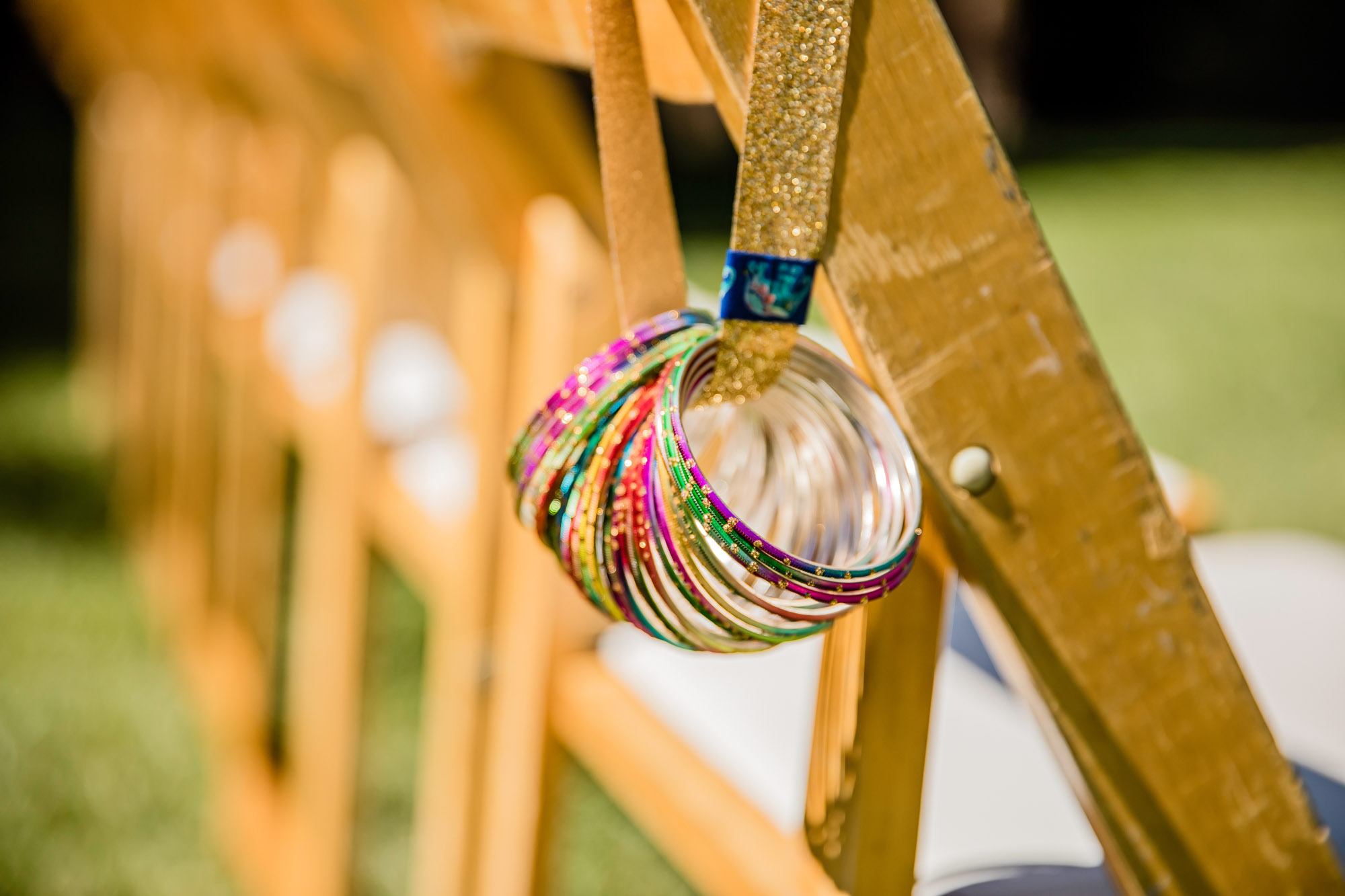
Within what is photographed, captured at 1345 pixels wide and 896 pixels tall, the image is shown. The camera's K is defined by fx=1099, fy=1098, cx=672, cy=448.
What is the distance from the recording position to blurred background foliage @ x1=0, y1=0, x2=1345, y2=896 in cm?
156

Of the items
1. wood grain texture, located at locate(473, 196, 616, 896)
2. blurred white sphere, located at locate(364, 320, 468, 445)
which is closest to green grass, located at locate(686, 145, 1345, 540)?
blurred white sphere, located at locate(364, 320, 468, 445)

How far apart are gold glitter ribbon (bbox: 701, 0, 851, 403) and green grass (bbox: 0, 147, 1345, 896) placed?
0.52 meters

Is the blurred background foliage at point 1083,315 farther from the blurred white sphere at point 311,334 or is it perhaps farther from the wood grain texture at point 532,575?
the blurred white sphere at point 311,334

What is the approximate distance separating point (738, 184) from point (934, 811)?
0.48 metres

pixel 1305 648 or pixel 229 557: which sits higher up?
pixel 1305 648

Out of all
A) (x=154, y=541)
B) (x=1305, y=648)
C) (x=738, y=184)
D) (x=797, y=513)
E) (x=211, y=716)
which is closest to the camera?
(x=738, y=184)

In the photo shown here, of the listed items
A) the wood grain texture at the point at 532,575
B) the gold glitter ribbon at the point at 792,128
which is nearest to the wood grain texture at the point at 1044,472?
the gold glitter ribbon at the point at 792,128

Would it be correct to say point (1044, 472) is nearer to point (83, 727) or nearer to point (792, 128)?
point (792, 128)

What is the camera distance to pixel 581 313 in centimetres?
71

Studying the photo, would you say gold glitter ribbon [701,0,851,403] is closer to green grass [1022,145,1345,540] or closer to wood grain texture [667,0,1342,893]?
wood grain texture [667,0,1342,893]

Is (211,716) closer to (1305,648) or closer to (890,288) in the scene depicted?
(1305,648)

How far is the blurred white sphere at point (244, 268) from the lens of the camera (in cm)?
164

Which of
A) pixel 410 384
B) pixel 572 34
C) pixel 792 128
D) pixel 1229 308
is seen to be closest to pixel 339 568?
pixel 410 384

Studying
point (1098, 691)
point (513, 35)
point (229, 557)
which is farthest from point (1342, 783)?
point (229, 557)
